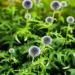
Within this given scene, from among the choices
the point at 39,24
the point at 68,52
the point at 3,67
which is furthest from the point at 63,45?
the point at 3,67

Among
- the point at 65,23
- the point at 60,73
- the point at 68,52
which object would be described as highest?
the point at 65,23

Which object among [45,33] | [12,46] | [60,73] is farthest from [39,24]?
[60,73]

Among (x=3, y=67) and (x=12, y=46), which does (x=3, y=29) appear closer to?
(x=12, y=46)

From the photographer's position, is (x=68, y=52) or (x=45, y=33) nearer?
(x=68, y=52)

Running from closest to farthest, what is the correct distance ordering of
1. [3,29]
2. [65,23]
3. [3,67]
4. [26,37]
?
[3,67], [26,37], [3,29], [65,23]

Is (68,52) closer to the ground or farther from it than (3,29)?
closer to the ground

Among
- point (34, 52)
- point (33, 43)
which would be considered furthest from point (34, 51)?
point (33, 43)

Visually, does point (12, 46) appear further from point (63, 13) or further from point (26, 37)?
point (63, 13)

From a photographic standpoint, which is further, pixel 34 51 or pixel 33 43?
pixel 33 43

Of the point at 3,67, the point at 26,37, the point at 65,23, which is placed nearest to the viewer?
the point at 3,67

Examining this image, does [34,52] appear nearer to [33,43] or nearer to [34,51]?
[34,51]
